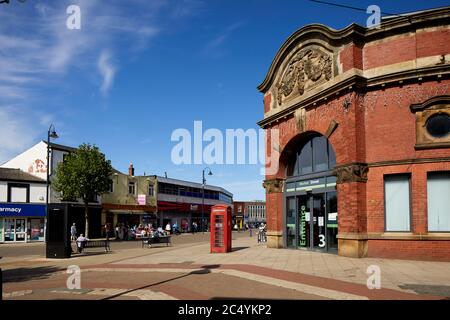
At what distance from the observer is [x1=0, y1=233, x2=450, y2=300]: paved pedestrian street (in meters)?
9.26

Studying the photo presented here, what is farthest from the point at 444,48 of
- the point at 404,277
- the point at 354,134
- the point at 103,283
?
the point at 103,283

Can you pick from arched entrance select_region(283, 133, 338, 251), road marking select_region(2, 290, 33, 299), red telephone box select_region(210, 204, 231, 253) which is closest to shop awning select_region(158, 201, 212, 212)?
red telephone box select_region(210, 204, 231, 253)

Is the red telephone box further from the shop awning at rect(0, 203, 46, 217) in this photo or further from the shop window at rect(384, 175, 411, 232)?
the shop awning at rect(0, 203, 46, 217)

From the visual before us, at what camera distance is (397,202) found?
15297mm

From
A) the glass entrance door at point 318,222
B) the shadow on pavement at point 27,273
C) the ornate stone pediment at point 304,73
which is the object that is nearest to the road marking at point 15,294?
the shadow on pavement at point 27,273

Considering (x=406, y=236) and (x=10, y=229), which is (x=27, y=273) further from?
(x=10, y=229)

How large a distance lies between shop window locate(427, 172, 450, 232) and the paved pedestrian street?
152 centimetres

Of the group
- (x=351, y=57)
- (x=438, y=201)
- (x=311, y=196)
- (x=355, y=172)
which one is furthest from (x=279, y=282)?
(x=351, y=57)

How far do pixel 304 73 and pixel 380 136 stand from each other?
215 inches

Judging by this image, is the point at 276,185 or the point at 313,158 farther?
the point at 276,185

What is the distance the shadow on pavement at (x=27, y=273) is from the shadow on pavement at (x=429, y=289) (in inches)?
424

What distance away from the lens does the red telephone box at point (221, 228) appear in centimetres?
1941

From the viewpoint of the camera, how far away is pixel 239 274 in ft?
40.3

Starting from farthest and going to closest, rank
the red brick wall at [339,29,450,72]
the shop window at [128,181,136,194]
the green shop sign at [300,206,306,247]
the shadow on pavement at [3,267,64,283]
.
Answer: the shop window at [128,181,136,194]
the green shop sign at [300,206,306,247]
the red brick wall at [339,29,450,72]
the shadow on pavement at [3,267,64,283]
